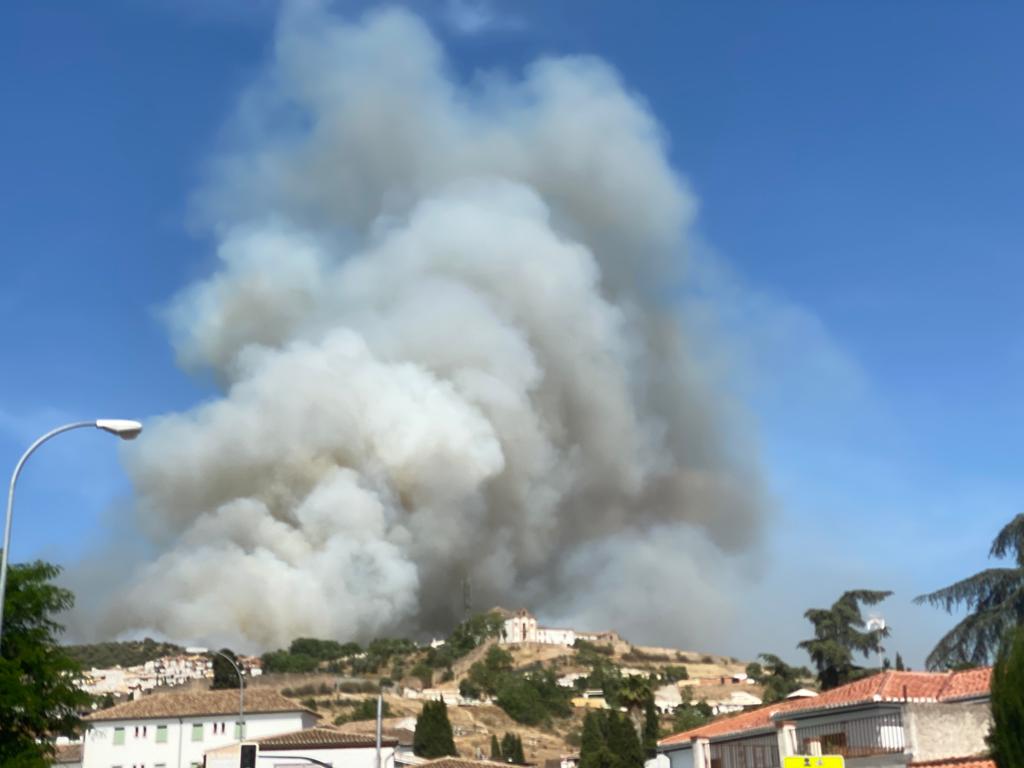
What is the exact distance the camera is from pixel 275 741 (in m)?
56.0

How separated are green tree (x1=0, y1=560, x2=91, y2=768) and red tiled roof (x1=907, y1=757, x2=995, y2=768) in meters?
18.5

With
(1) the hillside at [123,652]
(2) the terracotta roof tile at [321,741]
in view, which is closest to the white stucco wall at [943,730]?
(2) the terracotta roof tile at [321,741]

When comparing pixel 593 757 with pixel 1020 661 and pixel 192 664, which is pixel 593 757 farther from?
pixel 192 664

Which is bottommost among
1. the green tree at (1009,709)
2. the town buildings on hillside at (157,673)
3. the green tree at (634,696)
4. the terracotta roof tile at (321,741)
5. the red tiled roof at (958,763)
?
the red tiled roof at (958,763)

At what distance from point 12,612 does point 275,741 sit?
2997 centimetres

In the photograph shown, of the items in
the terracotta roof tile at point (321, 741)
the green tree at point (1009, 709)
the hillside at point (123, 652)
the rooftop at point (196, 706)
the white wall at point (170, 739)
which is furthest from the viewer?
the hillside at point (123, 652)

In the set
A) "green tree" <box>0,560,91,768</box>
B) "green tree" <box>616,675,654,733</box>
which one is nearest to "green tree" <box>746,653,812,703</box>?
"green tree" <box>616,675,654,733</box>

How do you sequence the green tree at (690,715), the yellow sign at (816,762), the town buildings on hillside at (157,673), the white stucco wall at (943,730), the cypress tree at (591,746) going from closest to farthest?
the yellow sign at (816,762)
the white stucco wall at (943,730)
the cypress tree at (591,746)
the green tree at (690,715)
the town buildings on hillside at (157,673)

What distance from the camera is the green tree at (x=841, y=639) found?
57.8 metres

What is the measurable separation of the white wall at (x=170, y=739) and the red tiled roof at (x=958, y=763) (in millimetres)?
43392

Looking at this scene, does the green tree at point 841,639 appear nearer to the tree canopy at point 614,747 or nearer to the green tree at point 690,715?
the tree canopy at point 614,747

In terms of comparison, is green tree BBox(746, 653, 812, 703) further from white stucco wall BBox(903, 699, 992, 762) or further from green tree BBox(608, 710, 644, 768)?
white stucco wall BBox(903, 699, 992, 762)

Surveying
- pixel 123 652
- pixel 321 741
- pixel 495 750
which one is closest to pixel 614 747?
pixel 321 741

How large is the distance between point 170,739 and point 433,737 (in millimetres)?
13960
